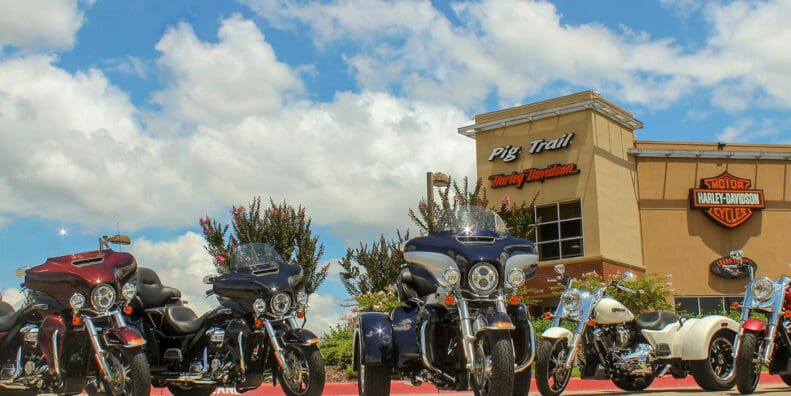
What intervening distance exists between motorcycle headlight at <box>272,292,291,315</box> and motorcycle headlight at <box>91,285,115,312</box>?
1590mm

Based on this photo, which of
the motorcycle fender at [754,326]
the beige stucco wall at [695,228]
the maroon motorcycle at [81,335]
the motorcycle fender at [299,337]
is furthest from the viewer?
the beige stucco wall at [695,228]

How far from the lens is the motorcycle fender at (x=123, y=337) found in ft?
26.8

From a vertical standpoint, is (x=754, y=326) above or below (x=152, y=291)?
below

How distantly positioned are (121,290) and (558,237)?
831 inches

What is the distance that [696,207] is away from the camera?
29.4 meters

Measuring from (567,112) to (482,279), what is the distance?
2185 centimetres

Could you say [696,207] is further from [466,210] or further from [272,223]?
[466,210]

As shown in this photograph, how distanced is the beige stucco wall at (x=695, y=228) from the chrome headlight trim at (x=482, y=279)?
2306 centimetres

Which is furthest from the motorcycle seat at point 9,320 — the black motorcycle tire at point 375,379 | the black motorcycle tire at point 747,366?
the black motorcycle tire at point 747,366

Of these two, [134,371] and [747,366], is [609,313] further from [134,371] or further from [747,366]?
[134,371]

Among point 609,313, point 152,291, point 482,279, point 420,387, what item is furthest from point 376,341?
point 420,387

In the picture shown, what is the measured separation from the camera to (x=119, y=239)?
9.33 m

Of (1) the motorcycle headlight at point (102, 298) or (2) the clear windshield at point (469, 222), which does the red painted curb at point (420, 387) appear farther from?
(2) the clear windshield at point (469, 222)

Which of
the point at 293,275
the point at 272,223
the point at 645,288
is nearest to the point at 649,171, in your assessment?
the point at 645,288
